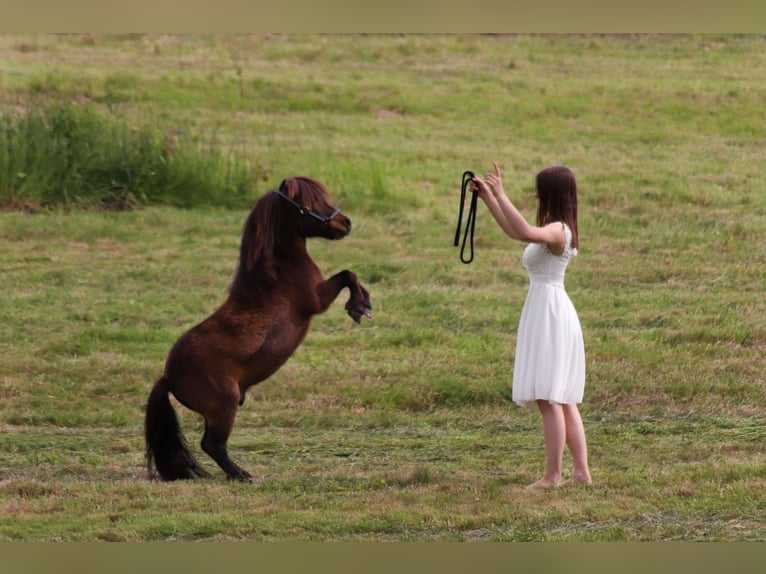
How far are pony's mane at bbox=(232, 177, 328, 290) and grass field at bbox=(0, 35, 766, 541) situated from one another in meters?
1.14

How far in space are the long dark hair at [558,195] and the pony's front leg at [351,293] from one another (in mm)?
1002

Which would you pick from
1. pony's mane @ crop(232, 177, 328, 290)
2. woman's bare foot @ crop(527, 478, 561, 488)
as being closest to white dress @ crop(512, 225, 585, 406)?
woman's bare foot @ crop(527, 478, 561, 488)

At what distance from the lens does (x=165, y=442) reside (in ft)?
22.1

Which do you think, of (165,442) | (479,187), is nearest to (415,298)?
(165,442)

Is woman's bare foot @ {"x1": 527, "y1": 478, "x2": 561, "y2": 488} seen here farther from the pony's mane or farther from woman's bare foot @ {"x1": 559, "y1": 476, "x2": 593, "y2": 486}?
the pony's mane

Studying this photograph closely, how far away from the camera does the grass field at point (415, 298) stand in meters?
6.22

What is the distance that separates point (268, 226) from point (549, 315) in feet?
5.01

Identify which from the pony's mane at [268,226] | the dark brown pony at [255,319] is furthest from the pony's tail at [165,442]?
the pony's mane at [268,226]

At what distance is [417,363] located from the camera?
33.1 ft

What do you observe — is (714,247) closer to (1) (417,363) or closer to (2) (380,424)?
(1) (417,363)

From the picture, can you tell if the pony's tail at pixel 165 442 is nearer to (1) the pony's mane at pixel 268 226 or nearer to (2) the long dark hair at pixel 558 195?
(1) the pony's mane at pixel 268 226

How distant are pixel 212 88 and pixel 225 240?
7.76m

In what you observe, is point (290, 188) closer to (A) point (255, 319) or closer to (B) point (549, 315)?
(A) point (255, 319)

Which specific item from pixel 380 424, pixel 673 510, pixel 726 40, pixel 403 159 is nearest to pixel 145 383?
pixel 380 424
